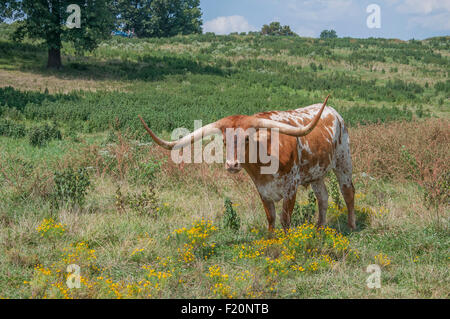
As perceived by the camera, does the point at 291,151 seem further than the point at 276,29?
No

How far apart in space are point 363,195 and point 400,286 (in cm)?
311

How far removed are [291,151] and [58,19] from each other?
2344 centimetres

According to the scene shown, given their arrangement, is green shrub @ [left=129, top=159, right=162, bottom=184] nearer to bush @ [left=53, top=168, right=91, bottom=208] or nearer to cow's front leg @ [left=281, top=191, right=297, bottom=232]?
bush @ [left=53, top=168, right=91, bottom=208]

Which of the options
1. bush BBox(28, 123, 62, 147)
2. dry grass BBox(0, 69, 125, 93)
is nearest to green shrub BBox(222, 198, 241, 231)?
bush BBox(28, 123, 62, 147)

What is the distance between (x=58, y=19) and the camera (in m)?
23.3

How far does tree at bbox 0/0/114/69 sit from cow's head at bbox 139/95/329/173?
21661 millimetres

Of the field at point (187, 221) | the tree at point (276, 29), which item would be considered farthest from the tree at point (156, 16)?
the field at point (187, 221)

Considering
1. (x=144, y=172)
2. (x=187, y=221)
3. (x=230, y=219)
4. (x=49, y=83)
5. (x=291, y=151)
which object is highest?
(x=49, y=83)

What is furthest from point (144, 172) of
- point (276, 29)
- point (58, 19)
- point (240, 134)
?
point (276, 29)

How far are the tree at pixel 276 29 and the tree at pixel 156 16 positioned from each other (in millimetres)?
27148

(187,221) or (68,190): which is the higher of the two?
(68,190)

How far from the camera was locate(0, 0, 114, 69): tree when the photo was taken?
22594 millimetres

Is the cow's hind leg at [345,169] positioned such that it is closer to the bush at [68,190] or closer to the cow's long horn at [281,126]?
the cow's long horn at [281,126]

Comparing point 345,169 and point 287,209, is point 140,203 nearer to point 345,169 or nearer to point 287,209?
point 287,209
